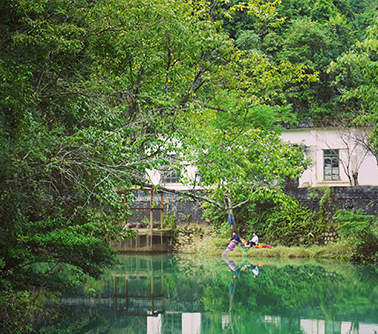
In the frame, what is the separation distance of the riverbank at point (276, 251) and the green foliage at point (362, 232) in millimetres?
580

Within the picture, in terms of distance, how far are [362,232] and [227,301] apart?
294 inches

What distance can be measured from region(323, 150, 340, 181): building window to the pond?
8681 mm

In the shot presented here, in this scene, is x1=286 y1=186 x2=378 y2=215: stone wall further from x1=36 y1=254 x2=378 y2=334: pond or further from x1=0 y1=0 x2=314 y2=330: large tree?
x1=0 y1=0 x2=314 y2=330: large tree

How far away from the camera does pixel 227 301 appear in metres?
10.2

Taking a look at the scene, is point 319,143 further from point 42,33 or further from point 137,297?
point 42,33

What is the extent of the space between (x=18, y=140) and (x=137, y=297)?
5.63 metres

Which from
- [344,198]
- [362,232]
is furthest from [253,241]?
[362,232]

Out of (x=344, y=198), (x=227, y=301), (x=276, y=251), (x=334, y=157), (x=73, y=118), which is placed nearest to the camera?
(x=73, y=118)

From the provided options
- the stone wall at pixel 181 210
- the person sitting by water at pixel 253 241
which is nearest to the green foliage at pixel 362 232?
the person sitting by water at pixel 253 241

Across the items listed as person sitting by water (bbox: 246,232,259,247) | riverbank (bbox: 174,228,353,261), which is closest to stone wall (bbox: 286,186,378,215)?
riverbank (bbox: 174,228,353,261)

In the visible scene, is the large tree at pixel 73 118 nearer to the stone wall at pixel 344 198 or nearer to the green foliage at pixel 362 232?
the green foliage at pixel 362 232

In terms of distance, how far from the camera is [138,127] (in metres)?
8.75

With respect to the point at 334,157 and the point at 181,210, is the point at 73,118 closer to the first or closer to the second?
the point at 181,210

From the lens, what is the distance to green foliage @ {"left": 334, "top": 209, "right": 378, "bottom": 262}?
1576 cm
